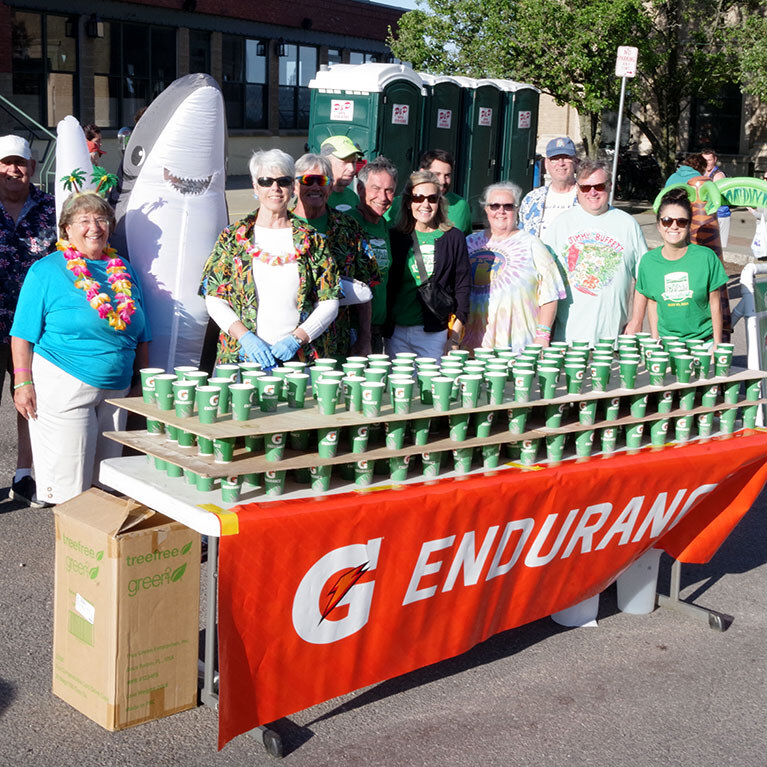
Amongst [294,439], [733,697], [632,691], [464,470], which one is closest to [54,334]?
[294,439]

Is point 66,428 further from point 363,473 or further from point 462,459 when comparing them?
point 462,459

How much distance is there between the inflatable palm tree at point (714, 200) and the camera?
270 inches

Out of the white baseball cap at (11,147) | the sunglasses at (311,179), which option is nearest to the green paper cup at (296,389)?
the sunglasses at (311,179)

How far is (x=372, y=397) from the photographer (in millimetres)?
3619

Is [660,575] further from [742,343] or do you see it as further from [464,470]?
[742,343]

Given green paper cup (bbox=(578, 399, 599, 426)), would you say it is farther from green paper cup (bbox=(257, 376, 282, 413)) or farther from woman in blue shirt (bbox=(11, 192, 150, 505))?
woman in blue shirt (bbox=(11, 192, 150, 505))

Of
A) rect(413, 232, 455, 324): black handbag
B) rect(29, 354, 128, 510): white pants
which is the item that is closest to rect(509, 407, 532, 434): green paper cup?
rect(413, 232, 455, 324): black handbag

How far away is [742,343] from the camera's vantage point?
10867mm

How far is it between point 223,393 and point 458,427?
916mm

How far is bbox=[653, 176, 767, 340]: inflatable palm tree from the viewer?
6848 mm

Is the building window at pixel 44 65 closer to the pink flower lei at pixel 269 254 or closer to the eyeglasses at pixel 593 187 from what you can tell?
the eyeglasses at pixel 593 187

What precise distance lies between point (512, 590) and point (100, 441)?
7.54 ft

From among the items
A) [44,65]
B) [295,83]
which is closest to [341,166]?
[44,65]

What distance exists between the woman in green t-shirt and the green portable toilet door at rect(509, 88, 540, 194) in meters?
12.5
